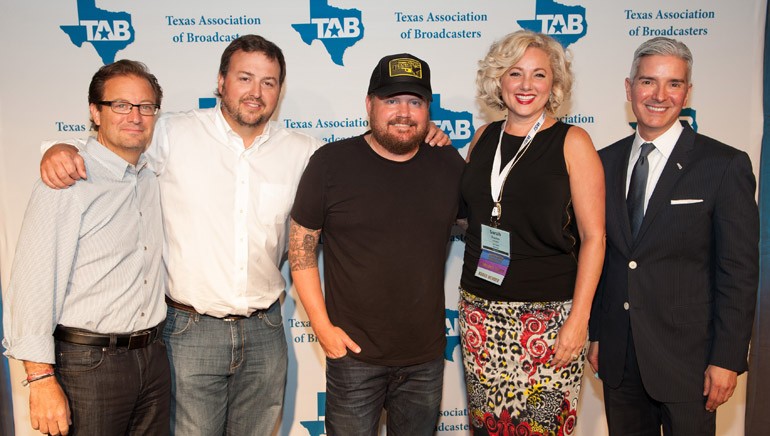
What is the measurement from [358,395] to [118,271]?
102cm

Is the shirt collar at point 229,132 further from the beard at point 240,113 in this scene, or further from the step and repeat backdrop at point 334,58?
the step and repeat backdrop at point 334,58

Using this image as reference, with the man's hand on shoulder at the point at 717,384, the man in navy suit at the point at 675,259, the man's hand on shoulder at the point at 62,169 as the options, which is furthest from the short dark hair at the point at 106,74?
the man's hand on shoulder at the point at 717,384

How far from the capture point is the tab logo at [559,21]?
2.81 meters

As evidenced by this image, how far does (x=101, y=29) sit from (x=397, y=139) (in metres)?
1.73

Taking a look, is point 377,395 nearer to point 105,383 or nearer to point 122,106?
point 105,383

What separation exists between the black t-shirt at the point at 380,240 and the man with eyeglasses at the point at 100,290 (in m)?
0.62

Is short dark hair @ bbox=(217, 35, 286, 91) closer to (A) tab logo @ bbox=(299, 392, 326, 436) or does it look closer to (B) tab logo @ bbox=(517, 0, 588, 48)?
(B) tab logo @ bbox=(517, 0, 588, 48)


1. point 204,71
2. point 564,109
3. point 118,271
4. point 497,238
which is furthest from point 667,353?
point 204,71

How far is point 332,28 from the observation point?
2.76 m

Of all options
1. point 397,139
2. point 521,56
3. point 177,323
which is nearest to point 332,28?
point 397,139

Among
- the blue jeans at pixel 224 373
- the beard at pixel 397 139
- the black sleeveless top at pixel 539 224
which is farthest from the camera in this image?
the blue jeans at pixel 224 373

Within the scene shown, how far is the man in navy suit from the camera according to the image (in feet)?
6.12

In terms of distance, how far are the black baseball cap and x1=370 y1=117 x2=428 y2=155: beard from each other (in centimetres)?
11

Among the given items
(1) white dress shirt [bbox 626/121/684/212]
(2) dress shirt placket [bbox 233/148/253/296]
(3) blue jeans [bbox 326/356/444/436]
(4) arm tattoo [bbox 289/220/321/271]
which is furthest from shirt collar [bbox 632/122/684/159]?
(2) dress shirt placket [bbox 233/148/253/296]
